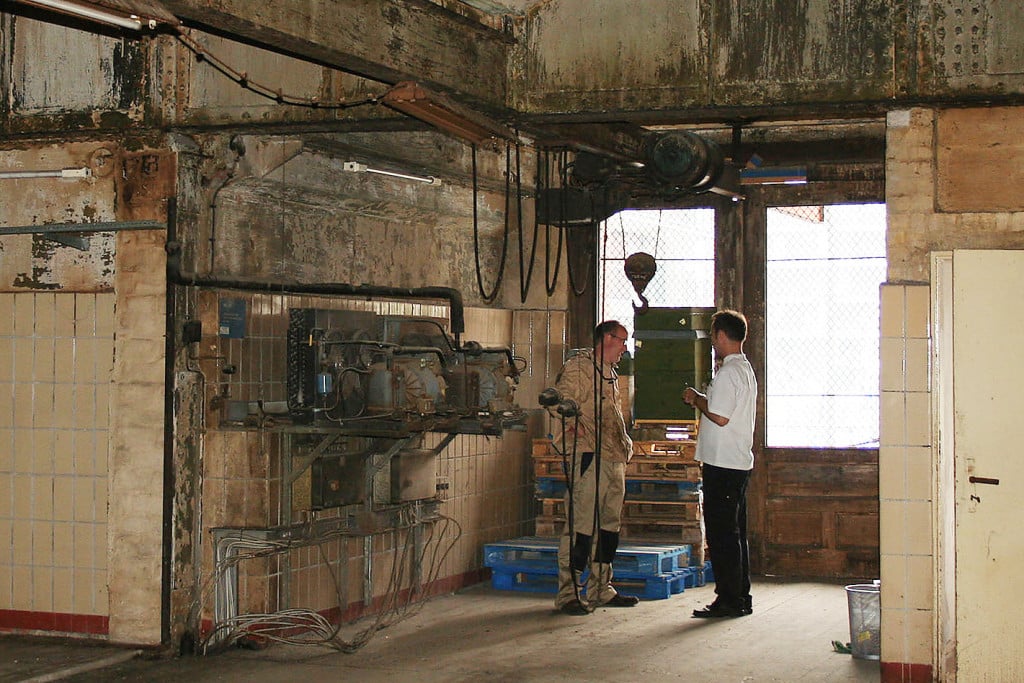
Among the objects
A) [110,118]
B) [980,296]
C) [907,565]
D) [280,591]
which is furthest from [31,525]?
[980,296]

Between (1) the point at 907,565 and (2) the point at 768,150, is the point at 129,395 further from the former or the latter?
(2) the point at 768,150

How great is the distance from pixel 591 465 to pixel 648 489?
1497 mm

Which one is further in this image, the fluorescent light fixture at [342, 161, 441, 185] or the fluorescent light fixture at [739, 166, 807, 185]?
the fluorescent light fixture at [739, 166, 807, 185]

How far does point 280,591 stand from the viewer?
732 cm

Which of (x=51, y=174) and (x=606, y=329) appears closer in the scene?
(x=51, y=174)

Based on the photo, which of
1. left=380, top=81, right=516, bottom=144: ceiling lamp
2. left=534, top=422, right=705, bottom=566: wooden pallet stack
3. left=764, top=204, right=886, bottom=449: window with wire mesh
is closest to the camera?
left=380, top=81, right=516, bottom=144: ceiling lamp

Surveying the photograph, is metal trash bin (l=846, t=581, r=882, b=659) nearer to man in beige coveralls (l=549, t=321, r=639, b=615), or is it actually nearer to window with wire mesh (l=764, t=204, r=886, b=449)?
man in beige coveralls (l=549, t=321, r=639, b=615)

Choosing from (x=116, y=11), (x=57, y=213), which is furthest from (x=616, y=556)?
(x=116, y=11)

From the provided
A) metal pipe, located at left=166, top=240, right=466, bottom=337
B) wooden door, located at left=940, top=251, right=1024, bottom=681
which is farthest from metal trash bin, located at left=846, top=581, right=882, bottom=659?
metal pipe, located at left=166, top=240, right=466, bottom=337

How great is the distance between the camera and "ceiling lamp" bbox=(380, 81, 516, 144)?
557 centimetres

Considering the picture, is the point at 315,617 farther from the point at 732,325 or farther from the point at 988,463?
the point at 988,463

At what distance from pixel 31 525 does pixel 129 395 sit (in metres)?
0.95

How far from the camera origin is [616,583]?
29.2ft

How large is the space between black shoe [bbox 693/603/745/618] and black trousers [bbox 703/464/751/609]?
2 cm
